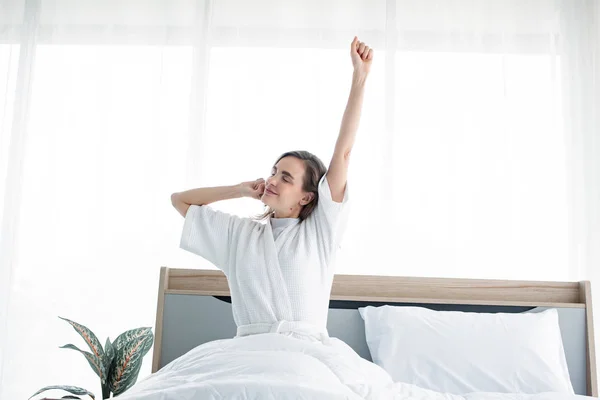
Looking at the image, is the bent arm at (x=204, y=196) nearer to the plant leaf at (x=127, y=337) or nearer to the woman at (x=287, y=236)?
the woman at (x=287, y=236)

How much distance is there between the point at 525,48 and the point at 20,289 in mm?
2590

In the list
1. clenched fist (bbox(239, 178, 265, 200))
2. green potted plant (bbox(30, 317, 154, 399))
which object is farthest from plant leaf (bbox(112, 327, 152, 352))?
clenched fist (bbox(239, 178, 265, 200))

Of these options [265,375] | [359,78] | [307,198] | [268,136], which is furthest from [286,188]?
[268,136]

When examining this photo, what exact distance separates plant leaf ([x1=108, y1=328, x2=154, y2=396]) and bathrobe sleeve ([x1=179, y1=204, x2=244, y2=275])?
603 millimetres

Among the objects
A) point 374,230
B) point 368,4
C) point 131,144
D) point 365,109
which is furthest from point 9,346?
point 368,4

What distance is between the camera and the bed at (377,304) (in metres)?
2.58

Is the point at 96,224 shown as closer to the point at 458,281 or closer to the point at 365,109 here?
the point at 365,109

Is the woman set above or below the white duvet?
above

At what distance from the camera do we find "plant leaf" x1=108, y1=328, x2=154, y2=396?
7.65 feet

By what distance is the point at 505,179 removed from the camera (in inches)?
117

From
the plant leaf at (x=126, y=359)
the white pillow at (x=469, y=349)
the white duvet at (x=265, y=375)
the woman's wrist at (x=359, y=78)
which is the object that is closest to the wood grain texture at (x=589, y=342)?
the white pillow at (x=469, y=349)

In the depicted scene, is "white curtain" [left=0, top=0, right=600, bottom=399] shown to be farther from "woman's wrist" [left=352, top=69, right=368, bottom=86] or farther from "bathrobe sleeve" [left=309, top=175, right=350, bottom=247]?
"woman's wrist" [left=352, top=69, right=368, bottom=86]

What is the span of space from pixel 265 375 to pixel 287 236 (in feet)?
2.25

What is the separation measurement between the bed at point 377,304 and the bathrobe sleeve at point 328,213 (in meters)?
0.80
